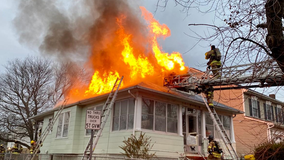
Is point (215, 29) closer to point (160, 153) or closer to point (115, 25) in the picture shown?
point (160, 153)

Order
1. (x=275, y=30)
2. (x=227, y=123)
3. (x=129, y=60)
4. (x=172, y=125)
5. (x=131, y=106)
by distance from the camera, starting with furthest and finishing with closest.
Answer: (x=227, y=123) → (x=129, y=60) → (x=172, y=125) → (x=131, y=106) → (x=275, y=30)

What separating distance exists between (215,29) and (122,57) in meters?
9.43

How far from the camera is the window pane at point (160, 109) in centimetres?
1190

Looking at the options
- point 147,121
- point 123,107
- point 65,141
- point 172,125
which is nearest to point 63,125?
point 65,141

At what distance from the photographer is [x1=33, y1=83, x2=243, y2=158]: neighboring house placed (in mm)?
11188

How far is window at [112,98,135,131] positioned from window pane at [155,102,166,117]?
3.95 feet

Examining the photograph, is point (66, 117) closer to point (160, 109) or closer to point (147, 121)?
point (147, 121)

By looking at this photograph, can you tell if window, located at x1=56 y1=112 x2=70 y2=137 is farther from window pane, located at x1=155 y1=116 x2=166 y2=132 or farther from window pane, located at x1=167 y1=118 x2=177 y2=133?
window pane, located at x1=167 y1=118 x2=177 y2=133

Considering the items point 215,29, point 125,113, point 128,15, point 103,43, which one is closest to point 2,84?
point 103,43

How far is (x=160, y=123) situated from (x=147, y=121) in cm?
78

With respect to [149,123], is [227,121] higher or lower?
higher

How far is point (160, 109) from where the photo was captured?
12.1 m

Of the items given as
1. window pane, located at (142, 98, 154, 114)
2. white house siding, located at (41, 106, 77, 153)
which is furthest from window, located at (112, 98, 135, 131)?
white house siding, located at (41, 106, 77, 153)

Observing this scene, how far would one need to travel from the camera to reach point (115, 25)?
48.3ft
